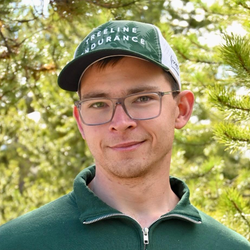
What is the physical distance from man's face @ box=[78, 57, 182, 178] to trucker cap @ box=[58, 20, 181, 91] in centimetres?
4

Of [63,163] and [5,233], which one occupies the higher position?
[5,233]

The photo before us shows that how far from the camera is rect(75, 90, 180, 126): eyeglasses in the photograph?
1.85 m

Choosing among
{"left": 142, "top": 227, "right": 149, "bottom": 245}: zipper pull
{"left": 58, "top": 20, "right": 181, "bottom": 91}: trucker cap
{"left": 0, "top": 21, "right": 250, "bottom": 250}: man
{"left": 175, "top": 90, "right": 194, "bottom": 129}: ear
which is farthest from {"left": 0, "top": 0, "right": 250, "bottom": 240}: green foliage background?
{"left": 142, "top": 227, "right": 149, "bottom": 245}: zipper pull

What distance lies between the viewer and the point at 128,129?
6.01 ft

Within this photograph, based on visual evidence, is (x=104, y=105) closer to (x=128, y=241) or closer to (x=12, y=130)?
(x=128, y=241)

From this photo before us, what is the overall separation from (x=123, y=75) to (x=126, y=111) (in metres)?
0.14

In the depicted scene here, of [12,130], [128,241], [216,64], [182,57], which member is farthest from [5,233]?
[12,130]

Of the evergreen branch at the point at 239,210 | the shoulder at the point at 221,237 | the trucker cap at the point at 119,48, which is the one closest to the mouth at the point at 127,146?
the trucker cap at the point at 119,48

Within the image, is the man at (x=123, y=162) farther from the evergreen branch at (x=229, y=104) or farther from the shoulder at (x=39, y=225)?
the evergreen branch at (x=229, y=104)

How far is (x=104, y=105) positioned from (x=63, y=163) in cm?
581

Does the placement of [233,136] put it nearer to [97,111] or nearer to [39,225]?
[97,111]

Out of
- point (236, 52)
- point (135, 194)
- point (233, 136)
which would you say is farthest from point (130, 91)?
point (233, 136)

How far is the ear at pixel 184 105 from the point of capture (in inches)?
82.5

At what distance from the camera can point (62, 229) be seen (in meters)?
1.77
